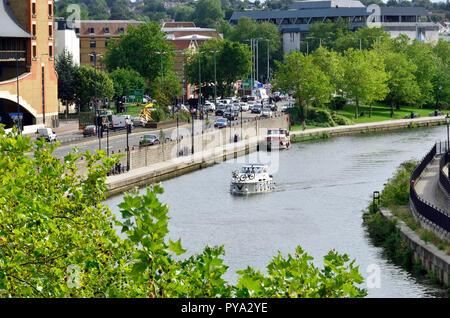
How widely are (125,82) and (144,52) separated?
47.7 ft

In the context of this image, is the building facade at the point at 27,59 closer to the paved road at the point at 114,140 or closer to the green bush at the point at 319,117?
the paved road at the point at 114,140

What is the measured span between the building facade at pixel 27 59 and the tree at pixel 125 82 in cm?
2409

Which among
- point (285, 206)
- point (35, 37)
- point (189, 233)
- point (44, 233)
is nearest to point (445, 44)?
point (35, 37)

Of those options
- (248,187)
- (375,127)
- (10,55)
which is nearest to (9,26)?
(10,55)

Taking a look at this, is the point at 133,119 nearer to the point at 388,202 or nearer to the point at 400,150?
the point at 400,150

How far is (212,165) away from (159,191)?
3000 inches

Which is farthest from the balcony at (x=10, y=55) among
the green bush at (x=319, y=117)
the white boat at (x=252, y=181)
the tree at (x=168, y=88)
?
the white boat at (x=252, y=181)

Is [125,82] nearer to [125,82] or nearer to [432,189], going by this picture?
[125,82]

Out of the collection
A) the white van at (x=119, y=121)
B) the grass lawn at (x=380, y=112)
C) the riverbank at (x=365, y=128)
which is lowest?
the riverbank at (x=365, y=128)

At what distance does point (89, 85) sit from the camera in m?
128

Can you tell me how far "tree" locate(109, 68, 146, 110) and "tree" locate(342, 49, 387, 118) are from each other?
29.1 metres

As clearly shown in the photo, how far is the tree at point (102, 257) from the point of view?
47.8 feet
